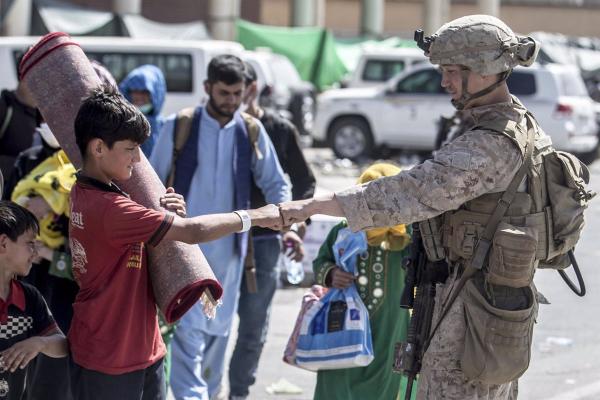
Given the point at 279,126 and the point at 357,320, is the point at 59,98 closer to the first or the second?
the point at 357,320

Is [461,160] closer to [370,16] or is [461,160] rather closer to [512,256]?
[512,256]

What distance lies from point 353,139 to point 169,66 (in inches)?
181

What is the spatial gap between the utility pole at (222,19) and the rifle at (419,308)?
27.3m

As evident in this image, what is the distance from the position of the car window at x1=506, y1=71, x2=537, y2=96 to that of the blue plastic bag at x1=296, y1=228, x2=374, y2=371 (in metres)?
14.9

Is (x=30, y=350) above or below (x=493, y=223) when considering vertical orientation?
below

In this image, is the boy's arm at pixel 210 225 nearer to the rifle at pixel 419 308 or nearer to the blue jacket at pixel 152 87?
the rifle at pixel 419 308

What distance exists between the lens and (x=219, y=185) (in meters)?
5.98

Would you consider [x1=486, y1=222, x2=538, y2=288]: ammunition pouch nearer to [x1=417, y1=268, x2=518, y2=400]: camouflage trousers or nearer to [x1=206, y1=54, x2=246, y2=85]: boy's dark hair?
[x1=417, y1=268, x2=518, y2=400]: camouflage trousers

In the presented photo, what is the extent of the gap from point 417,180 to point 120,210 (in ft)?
3.21

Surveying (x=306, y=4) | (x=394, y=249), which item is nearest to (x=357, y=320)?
(x=394, y=249)

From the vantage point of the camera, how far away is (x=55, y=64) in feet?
14.1

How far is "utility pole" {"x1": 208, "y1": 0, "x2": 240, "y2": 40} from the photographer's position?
102 feet

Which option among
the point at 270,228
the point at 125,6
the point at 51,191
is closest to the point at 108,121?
the point at 270,228

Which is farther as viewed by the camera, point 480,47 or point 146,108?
point 146,108
